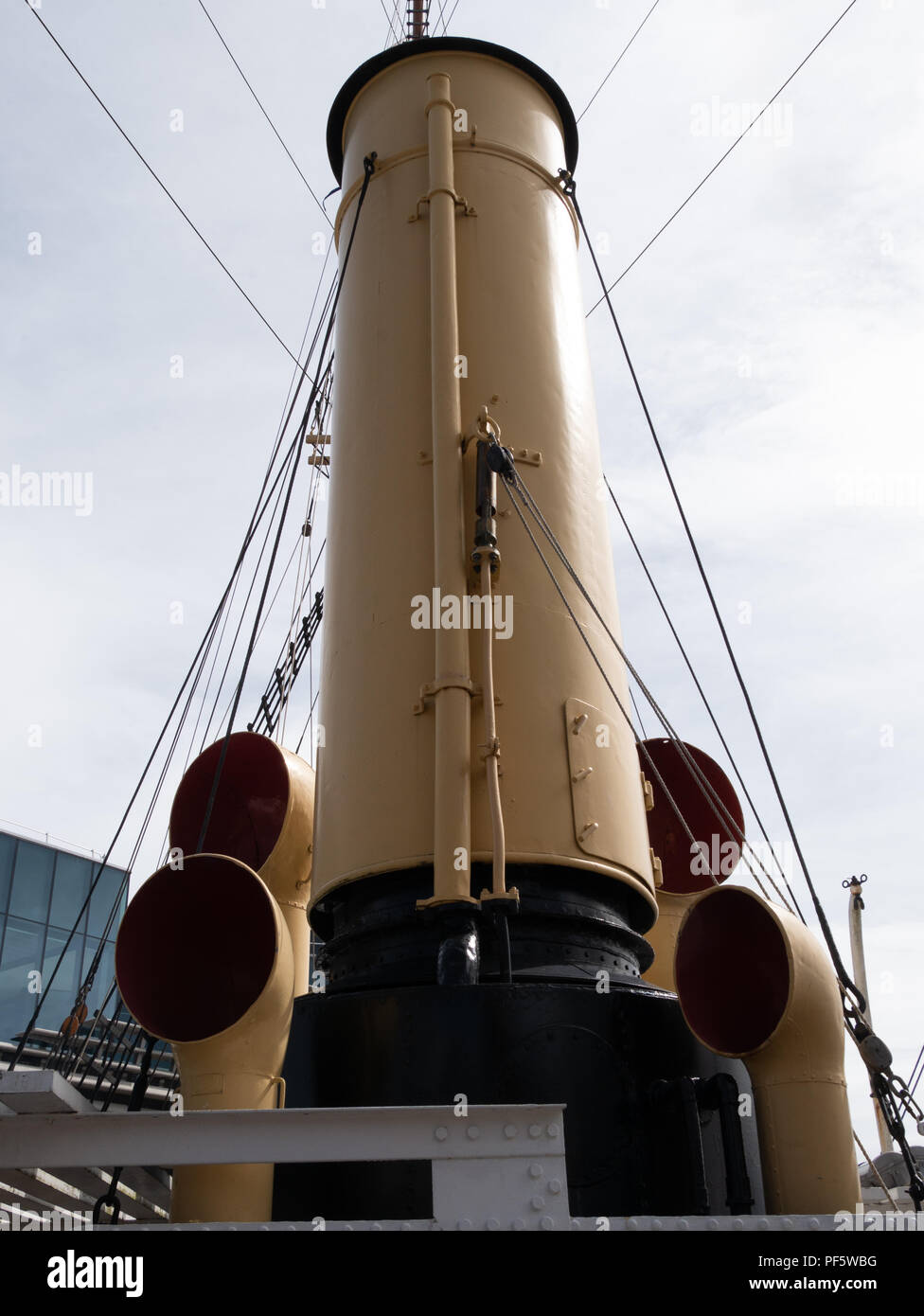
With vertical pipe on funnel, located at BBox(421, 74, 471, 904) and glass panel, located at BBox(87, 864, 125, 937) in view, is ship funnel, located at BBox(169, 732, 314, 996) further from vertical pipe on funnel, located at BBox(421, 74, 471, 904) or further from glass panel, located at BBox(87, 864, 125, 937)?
glass panel, located at BBox(87, 864, 125, 937)

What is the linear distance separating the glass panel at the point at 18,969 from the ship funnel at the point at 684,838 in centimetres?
2462

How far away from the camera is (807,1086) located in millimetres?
5004

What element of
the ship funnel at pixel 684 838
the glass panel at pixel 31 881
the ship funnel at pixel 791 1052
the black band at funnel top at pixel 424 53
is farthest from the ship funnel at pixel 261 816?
the glass panel at pixel 31 881

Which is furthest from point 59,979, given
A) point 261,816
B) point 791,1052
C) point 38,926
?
point 791,1052

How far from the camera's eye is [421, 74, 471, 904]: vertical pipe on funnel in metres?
5.65

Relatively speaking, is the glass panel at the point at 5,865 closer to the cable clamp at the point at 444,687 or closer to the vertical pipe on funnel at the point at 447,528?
the vertical pipe on funnel at the point at 447,528

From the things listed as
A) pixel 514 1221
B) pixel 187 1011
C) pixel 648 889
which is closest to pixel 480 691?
pixel 648 889

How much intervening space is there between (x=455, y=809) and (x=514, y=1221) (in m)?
2.18

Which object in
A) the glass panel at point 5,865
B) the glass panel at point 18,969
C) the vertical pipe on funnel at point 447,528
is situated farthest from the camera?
the glass panel at point 5,865

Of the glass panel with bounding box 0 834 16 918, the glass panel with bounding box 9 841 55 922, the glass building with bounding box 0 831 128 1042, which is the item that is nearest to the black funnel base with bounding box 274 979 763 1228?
the glass building with bounding box 0 831 128 1042

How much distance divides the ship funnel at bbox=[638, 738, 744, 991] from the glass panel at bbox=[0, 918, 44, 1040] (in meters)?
24.6

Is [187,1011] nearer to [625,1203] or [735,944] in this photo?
[625,1203]

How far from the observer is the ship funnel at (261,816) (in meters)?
7.51

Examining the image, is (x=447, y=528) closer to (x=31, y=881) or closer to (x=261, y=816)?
(x=261, y=816)
